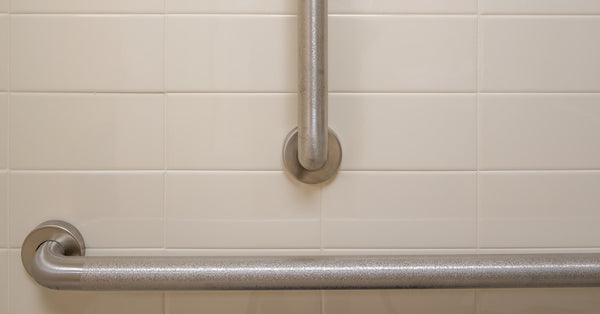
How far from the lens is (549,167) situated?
59 centimetres

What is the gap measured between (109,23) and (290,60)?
10.4 inches

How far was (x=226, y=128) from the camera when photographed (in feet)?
1.90

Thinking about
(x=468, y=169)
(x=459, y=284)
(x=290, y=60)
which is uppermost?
(x=290, y=60)

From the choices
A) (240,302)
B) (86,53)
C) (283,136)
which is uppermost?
(86,53)

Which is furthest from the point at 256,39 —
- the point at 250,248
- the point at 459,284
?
the point at 459,284

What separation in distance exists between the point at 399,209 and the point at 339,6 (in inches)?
12.0

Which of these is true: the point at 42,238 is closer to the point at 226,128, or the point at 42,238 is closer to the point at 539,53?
the point at 226,128

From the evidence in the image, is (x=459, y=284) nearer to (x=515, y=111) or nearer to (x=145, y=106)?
(x=515, y=111)

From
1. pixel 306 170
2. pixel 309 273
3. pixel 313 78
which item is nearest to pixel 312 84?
pixel 313 78

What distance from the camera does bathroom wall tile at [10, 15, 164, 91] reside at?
0.57 m

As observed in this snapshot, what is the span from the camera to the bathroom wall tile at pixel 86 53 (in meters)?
0.57

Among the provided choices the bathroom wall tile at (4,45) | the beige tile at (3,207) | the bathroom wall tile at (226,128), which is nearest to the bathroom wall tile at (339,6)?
the bathroom wall tile at (226,128)

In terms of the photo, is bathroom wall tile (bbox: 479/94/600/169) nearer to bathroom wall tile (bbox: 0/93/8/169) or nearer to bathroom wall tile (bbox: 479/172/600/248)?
bathroom wall tile (bbox: 479/172/600/248)

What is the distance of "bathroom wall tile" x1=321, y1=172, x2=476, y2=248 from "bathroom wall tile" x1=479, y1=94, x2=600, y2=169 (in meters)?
0.06
